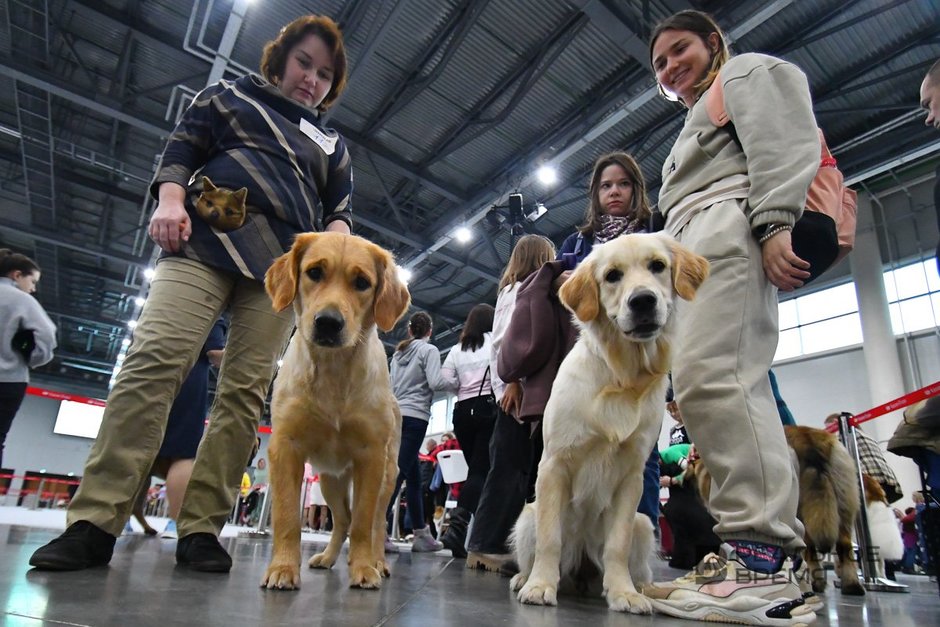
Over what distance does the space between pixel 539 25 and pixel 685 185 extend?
6.45 metres

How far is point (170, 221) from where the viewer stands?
205 centimetres

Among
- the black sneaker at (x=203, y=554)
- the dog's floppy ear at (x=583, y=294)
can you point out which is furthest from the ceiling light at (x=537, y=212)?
→ the black sneaker at (x=203, y=554)

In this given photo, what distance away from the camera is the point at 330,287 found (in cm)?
201

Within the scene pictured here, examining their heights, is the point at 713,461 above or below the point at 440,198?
below

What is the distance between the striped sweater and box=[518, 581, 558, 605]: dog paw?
1504mm

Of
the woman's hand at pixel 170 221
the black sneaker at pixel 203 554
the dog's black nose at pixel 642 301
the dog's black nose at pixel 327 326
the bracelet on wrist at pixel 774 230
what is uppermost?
the woman's hand at pixel 170 221

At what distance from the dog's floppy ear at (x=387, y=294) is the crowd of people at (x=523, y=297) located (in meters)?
0.46

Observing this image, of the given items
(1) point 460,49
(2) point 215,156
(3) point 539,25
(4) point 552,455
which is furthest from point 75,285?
(4) point 552,455

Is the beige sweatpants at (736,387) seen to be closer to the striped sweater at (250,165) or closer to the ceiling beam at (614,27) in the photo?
the striped sweater at (250,165)

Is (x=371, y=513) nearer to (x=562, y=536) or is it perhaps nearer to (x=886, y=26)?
(x=562, y=536)

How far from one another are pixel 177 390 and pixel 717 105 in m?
2.23

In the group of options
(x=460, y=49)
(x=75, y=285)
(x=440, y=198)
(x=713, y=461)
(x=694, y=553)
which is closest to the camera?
(x=713, y=461)

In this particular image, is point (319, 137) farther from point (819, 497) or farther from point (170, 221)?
point (819, 497)

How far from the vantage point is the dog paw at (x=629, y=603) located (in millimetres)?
1736
